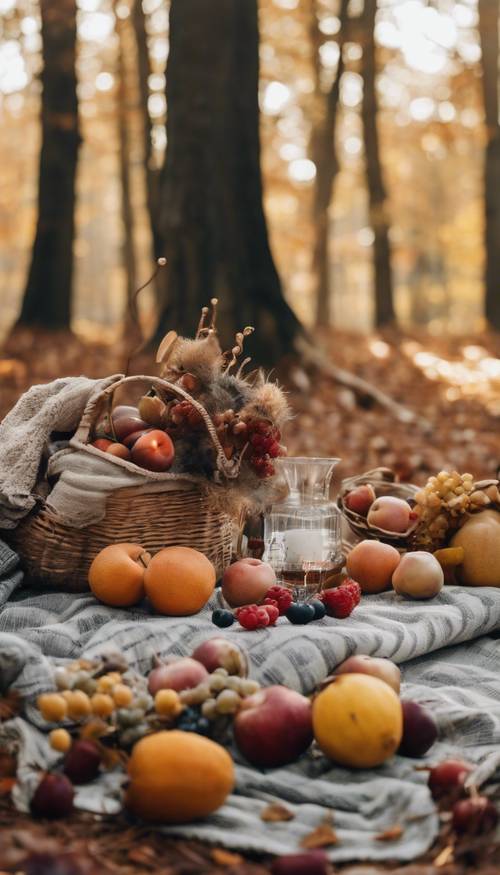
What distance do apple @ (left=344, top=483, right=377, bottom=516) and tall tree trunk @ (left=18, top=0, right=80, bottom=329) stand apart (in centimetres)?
624

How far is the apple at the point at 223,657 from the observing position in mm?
2439

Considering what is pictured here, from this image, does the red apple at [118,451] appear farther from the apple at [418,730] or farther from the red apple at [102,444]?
the apple at [418,730]

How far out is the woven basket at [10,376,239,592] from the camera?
3.09 m

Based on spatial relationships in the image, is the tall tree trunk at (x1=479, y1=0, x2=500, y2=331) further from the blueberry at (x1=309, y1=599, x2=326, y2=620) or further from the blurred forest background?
the blueberry at (x1=309, y1=599, x2=326, y2=620)

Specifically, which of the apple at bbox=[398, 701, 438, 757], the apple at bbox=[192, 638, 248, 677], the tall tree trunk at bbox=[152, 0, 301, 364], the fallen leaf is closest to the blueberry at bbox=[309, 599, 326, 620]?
the apple at bbox=[192, 638, 248, 677]

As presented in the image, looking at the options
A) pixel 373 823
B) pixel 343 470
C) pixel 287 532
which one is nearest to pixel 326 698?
pixel 373 823

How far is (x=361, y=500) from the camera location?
3.83 m

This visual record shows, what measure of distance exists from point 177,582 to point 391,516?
3.67ft

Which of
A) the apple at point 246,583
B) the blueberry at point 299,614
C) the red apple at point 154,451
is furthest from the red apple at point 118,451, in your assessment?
the blueberry at point 299,614

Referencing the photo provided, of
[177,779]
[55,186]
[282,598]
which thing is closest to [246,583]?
[282,598]

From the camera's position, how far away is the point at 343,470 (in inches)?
247

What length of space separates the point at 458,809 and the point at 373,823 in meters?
0.19

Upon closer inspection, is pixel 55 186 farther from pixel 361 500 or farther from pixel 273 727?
pixel 273 727

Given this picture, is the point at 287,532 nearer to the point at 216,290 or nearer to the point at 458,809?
the point at 458,809
